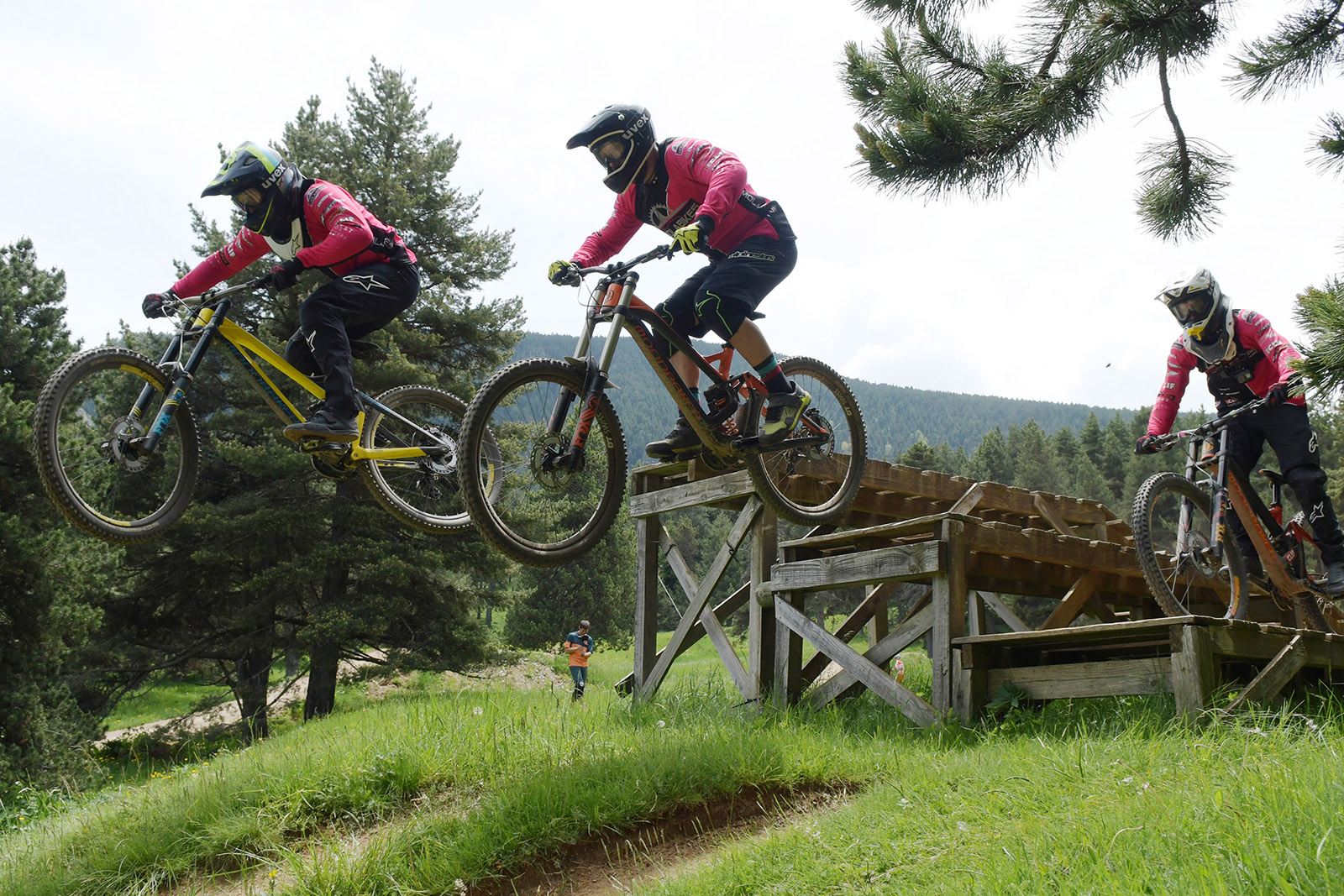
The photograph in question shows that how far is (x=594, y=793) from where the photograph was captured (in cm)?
641

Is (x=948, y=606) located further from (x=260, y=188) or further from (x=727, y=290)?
(x=260, y=188)

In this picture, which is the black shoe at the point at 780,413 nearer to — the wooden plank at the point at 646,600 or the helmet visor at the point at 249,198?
the helmet visor at the point at 249,198

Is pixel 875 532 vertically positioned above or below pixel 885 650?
above

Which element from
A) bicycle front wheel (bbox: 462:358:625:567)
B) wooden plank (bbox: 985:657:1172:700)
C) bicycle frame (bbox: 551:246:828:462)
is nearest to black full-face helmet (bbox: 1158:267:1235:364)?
wooden plank (bbox: 985:657:1172:700)

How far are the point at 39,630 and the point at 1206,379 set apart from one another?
55.5 feet

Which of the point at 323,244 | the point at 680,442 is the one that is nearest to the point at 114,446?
the point at 323,244

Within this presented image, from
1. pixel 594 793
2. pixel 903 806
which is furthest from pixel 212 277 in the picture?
pixel 903 806

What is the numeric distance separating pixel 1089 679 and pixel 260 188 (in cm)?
646

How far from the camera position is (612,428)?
5004mm

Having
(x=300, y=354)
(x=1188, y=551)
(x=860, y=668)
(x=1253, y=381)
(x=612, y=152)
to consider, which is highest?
(x=612, y=152)

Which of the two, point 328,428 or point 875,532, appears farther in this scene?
point 875,532

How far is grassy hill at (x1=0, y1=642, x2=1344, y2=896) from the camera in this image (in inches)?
161

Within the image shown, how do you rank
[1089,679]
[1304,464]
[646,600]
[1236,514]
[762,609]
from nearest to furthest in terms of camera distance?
1. [1089,679]
2. [1304,464]
3. [1236,514]
4. [762,609]
5. [646,600]

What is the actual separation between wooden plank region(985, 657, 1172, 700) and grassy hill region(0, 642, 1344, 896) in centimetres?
25
